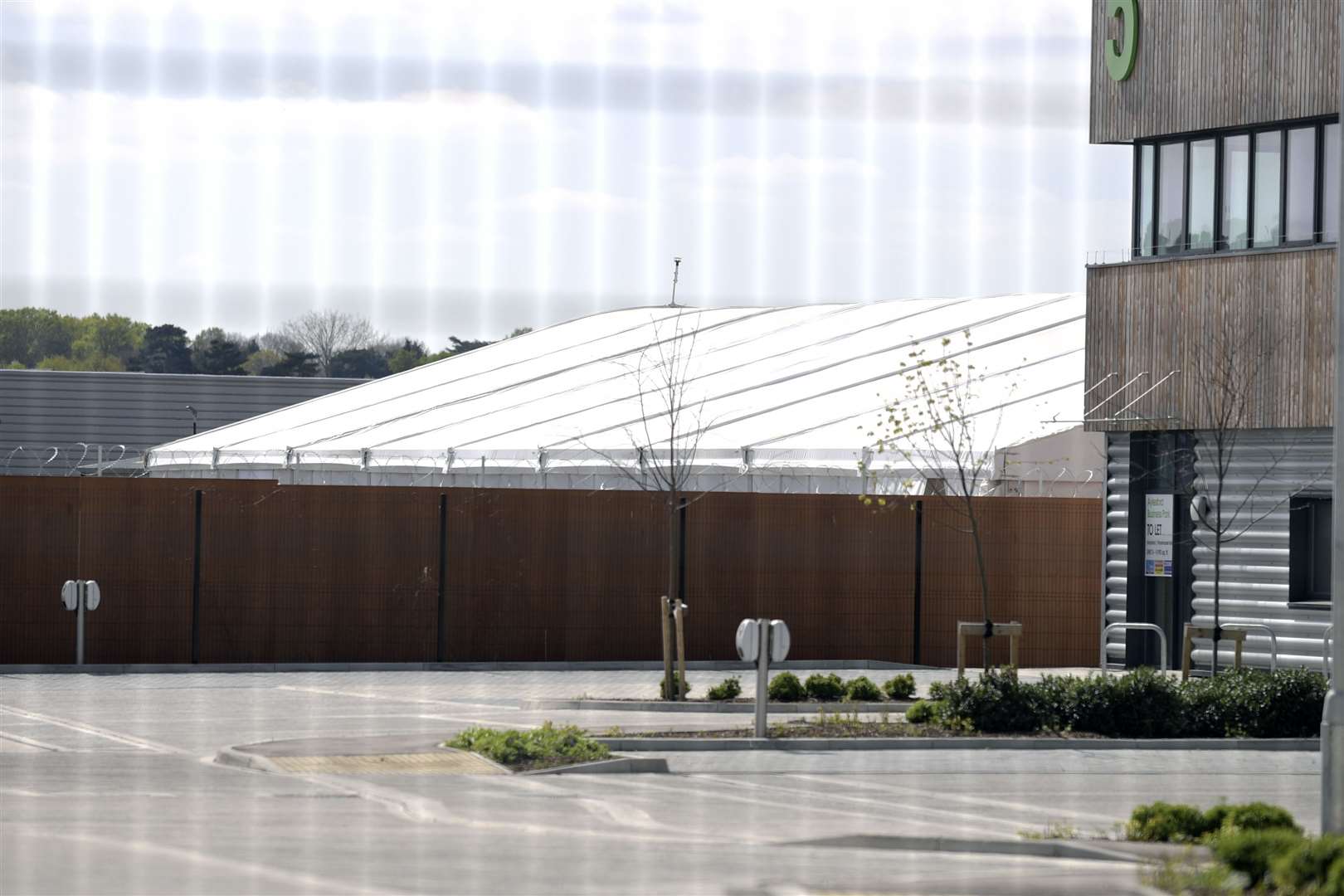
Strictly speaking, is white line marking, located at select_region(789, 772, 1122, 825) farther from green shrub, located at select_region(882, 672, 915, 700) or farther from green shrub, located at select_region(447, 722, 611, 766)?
green shrub, located at select_region(882, 672, 915, 700)

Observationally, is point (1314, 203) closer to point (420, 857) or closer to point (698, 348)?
point (420, 857)

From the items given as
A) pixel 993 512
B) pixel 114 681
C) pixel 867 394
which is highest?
pixel 867 394

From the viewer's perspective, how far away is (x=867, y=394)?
37.2 m

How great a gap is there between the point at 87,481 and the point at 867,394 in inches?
597

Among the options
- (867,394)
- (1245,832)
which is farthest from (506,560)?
(1245,832)

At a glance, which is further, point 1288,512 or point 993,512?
point 993,512

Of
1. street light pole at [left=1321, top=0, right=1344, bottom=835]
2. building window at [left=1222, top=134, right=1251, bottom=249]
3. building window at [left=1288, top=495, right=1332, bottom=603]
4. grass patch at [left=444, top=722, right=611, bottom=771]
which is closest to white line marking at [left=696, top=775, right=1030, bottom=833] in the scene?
grass patch at [left=444, top=722, right=611, bottom=771]

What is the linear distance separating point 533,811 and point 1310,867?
6.03 metres

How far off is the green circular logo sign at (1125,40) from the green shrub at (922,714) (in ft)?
39.5

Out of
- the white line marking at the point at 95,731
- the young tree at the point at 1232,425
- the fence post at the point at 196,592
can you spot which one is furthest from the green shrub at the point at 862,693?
the fence post at the point at 196,592

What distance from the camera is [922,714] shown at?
2027 centimetres

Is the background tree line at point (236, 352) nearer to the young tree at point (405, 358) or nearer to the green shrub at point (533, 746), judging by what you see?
the young tree at point (405, 358)

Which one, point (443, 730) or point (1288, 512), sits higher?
point (1288, 512)

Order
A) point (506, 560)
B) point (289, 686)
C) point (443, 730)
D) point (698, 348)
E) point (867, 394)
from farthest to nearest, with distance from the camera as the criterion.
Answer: point (698, 348) < point (867, 394) < point (506, 560) < point (289, 686) < point (443, 730)
